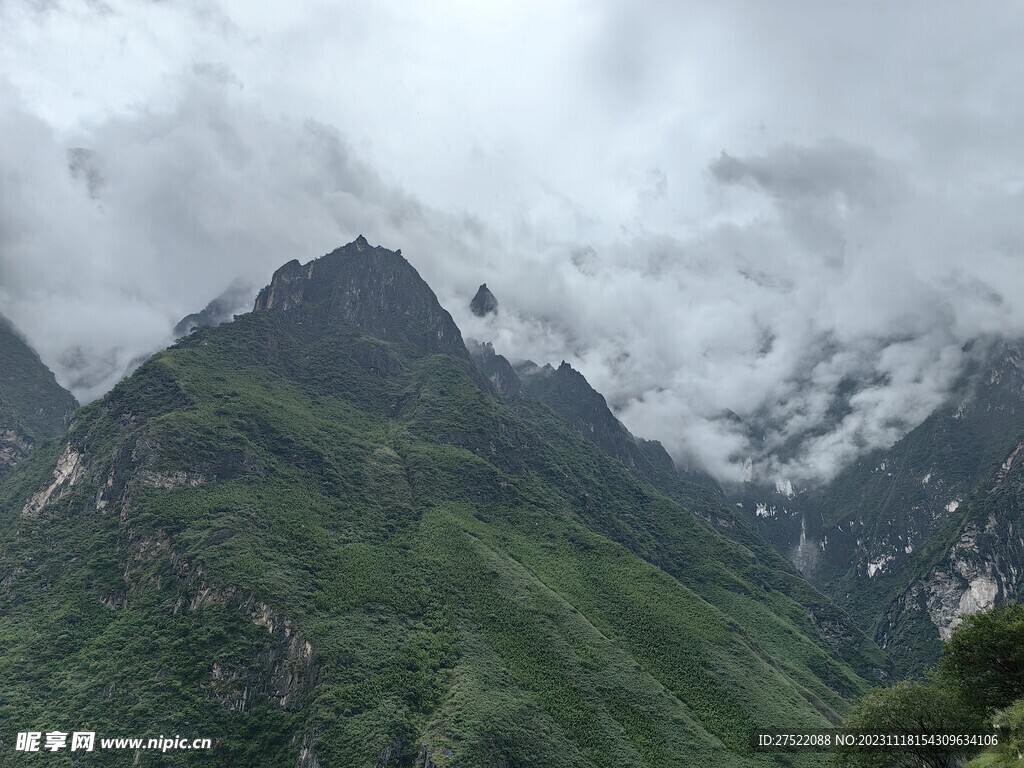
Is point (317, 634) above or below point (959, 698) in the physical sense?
→ above

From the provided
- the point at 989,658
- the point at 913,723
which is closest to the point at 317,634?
the point at 913,723

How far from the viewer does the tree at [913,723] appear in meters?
59.7

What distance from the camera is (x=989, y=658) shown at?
60.8m

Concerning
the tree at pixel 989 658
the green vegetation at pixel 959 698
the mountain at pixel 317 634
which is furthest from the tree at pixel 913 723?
the mountain at pixel 317 634

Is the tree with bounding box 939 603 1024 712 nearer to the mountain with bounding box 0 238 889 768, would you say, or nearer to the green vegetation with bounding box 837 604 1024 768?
the green vegetation with bounding box 837 604 1024 768

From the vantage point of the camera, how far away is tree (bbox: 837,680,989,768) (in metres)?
59.7

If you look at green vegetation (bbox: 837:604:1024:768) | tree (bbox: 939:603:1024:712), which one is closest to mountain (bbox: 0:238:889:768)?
green vegetation (bbox: 837:604:1024:768)

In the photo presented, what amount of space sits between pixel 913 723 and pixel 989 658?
989 centimetres

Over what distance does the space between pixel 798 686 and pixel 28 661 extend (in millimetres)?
196070

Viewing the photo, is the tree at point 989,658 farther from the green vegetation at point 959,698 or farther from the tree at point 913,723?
the tree at point 913,723

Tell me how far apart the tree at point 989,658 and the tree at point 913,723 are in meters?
1.66

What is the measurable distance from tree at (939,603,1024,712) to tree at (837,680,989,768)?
1.66 meters

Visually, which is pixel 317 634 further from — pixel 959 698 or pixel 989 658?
pixel 989 658

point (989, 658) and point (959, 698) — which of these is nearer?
point (989, 658)
